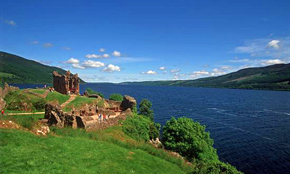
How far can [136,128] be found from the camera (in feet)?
118

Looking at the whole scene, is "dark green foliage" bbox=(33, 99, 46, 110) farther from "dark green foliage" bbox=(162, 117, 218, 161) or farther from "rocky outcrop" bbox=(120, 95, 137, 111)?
"dark green foliage" bbox=(162, 117, 218, 161)

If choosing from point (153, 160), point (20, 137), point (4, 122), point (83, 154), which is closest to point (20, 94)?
point (4, 122)

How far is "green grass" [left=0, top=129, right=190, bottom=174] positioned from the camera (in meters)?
12.8

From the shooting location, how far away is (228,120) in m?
88.9

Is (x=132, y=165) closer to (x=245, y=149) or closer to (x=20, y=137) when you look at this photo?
(x=20, y=137)

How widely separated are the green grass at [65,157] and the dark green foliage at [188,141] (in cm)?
1459

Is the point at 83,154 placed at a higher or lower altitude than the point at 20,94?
lower

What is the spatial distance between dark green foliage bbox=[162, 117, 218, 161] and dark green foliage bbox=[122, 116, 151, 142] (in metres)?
5.00

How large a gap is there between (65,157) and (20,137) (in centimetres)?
473

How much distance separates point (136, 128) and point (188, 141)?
11.1 m

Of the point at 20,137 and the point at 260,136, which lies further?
the point at 260,136

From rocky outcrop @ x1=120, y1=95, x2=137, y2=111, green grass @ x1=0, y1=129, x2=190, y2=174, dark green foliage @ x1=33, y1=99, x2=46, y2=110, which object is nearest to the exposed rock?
green grass @ x1=0, y1=129, x2=190, y2=174

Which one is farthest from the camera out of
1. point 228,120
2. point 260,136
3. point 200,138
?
point 228,120

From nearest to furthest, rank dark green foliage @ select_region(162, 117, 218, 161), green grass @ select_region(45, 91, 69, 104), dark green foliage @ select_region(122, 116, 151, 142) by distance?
dark green foliage @ select_region(122, 116, 151, 142) < dark green foliage @ select_region(162, 117, 218, 161) < green grass @ select_region(45, 91, 69, 104)
